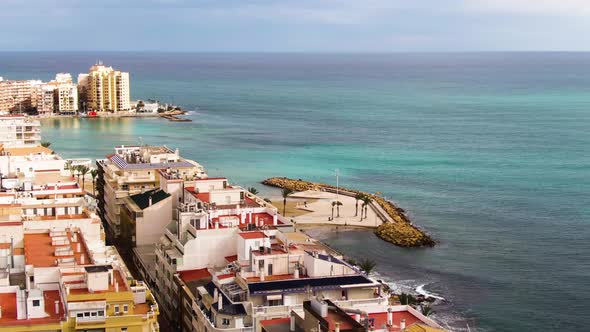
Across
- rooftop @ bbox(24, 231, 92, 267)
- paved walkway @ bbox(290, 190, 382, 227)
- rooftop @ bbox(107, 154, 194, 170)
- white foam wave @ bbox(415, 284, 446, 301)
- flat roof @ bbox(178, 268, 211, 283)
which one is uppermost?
rooftop @ bbox(107, 154, 194, 170)

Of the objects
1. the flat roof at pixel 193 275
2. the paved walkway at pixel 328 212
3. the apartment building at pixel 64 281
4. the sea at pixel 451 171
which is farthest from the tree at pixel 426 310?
the paved walkway at pixel 328 212

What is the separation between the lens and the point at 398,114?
569 ft

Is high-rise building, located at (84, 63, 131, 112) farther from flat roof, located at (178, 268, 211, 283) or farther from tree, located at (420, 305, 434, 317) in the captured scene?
flat roof, located at (178, 268, 211, 283)

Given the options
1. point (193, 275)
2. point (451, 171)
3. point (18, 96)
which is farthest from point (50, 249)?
point (18, 96)

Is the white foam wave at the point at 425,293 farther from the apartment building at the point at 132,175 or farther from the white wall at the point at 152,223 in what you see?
the white wall at the point at 152,223

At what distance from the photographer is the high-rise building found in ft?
561

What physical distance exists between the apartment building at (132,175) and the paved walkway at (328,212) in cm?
1666

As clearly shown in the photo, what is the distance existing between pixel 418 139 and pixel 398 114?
133 ft

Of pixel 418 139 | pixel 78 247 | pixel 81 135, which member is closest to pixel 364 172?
pixel 418 139

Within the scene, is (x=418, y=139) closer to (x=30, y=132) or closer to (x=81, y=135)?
(x=81, y=135)

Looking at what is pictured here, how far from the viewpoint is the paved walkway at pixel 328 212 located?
3059 inches

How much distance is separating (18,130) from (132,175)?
33.4 metres

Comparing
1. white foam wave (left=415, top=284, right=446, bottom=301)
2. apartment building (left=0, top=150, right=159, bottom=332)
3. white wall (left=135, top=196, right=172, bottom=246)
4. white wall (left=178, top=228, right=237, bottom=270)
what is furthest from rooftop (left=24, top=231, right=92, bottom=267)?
white foam wave (left=415, top=284, right=446, bottom=301)

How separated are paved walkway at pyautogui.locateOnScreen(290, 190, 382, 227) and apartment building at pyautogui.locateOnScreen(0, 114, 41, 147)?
29224 mm
